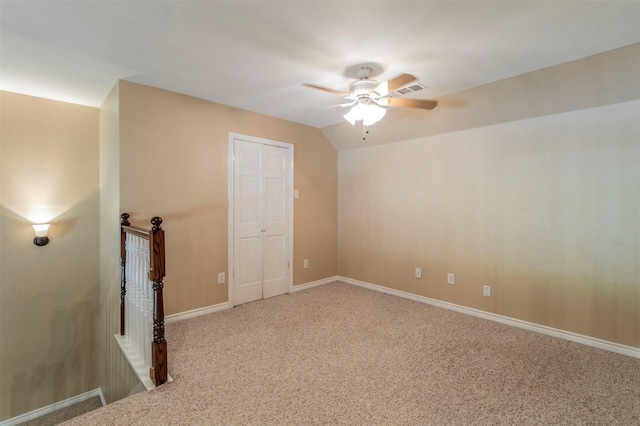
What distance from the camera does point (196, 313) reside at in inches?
129

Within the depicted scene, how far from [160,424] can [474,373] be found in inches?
83.4

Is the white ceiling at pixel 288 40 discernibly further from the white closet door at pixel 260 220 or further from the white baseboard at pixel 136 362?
the white baseboard at pixel 136 362

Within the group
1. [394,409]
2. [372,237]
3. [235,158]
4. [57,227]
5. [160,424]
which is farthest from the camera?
[372,237]

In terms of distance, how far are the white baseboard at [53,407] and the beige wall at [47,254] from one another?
0.17 ft

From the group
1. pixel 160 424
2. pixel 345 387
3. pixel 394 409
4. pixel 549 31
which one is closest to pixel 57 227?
pixel 160 424

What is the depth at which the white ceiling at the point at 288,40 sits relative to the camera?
1.77 meters

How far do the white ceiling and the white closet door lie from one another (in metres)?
1.10

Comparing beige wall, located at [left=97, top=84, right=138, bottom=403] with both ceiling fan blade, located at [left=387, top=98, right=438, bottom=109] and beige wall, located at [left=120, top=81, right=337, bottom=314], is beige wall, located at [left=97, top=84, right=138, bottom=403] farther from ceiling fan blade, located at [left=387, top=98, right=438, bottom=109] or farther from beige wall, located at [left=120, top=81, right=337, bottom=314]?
ceiling fan blade, located at [left=387, top=98, right=438, bottom=109]

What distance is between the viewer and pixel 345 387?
6.63 feet

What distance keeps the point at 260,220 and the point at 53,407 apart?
3.14 metres

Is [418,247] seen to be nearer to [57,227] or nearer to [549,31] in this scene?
[549,31]

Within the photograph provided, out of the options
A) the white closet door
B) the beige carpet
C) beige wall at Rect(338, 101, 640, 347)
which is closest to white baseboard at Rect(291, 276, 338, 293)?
the white closet door

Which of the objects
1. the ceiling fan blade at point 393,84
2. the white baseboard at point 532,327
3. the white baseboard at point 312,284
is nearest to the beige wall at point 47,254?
the white baseboard at point 312,284

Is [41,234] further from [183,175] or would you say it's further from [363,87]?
[363,87]
